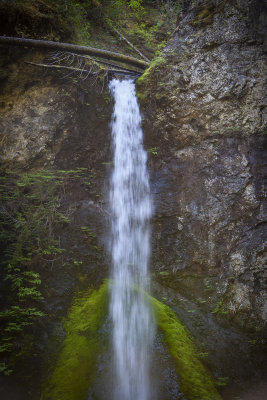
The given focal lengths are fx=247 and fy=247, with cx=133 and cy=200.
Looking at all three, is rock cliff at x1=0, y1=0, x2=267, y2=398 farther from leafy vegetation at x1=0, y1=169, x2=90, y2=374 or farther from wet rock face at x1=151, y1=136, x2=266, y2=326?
leafy vegetation at x1=0, y1=169, x2=90, y2=374

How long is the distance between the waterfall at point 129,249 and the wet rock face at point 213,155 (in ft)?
1.06

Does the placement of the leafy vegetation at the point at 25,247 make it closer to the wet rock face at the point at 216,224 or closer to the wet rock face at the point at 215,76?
the wet rock face at the point at 216,224

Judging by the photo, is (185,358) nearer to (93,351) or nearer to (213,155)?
(93,351)

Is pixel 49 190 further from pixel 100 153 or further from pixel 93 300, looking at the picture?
pixel 93 300

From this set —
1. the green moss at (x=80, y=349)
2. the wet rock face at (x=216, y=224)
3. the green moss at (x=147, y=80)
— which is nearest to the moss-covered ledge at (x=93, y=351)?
the green moss at (x=80, y=349)

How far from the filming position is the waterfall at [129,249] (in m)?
3.75

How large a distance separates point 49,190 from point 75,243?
134 centimetres

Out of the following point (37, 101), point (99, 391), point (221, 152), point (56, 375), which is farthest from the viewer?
point (37, 101)

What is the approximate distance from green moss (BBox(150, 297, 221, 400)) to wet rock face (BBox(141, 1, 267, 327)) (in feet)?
2.30

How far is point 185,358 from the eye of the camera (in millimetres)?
3934

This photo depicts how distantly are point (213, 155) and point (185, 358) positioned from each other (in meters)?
3.95

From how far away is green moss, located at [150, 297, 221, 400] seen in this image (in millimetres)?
3453

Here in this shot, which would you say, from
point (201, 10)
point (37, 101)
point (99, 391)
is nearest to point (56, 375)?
point (99, 391)

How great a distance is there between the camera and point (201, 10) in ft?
19.9
